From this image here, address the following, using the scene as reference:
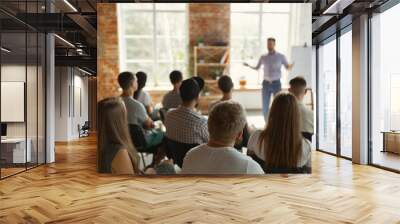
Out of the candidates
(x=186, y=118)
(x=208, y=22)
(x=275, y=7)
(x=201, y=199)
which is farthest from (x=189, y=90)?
(x=275, y=7)

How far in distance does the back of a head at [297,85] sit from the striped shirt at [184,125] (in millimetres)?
993

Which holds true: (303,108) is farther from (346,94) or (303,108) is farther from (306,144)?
(346,94)

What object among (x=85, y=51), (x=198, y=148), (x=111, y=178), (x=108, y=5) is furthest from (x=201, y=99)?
(x=85, y=51)

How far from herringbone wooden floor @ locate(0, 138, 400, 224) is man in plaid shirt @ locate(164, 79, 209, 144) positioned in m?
0.65

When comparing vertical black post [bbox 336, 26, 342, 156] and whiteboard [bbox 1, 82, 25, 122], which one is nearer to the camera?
whiteboard [bbox 1, 82, 25, 122]

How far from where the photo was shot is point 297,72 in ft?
14.3

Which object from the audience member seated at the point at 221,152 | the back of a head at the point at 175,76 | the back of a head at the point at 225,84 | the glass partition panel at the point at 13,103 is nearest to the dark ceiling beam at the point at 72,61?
the glass partition panel at the point at 13,103

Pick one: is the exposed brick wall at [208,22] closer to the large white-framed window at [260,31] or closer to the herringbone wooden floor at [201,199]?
the large white-framed window at [260,31]

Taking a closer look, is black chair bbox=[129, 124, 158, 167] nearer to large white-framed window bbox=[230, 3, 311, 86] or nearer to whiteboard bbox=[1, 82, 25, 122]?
large white-framed window bbox=[230, 3, 311, 86]

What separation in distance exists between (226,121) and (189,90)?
0.50 m

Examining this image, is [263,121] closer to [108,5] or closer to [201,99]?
[201,99]

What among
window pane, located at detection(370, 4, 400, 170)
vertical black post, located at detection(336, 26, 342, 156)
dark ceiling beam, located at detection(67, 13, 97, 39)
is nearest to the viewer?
window pane, located at detection(370, 4, 400, 170)

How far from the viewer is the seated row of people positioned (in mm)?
4129

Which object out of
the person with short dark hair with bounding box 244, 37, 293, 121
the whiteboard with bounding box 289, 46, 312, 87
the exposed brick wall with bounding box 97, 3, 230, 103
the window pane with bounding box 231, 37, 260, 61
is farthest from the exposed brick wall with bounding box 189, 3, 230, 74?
the whiteboard with bounding box 289, 46, 312, 87
